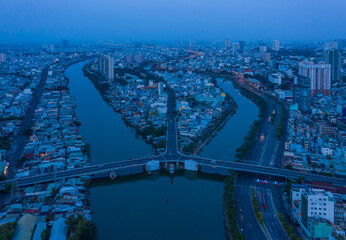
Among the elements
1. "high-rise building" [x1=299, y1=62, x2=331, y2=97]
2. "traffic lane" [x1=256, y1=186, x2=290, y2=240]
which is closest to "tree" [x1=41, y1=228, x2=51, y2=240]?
"traffic lane" [x1=256, y1=186, x2=290, y2=240]

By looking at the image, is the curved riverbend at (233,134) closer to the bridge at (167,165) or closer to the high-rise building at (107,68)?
the bridge at (167,165)

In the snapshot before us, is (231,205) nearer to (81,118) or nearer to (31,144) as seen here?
(31,144)

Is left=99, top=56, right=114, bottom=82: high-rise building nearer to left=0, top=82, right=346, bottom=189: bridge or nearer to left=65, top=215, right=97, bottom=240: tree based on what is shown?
left=0, top=82, right=346, bottom=189: bridge

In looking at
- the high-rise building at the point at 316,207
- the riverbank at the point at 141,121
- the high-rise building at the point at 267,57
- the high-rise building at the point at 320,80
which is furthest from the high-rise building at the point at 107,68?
the high-rise building at the point at 316,207

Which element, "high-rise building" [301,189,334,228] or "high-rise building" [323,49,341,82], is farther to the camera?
"high-rise building" [323,49,341,82]

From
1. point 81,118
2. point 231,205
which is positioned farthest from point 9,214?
point 81,118

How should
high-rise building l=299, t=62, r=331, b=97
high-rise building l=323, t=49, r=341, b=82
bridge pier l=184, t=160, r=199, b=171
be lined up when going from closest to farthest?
bridge pier l=184, t=160, r=199, b=171, high-rise building l=299, t=62, r=331, b=97, high-rise building l=323, t=49, r=341, b=82
